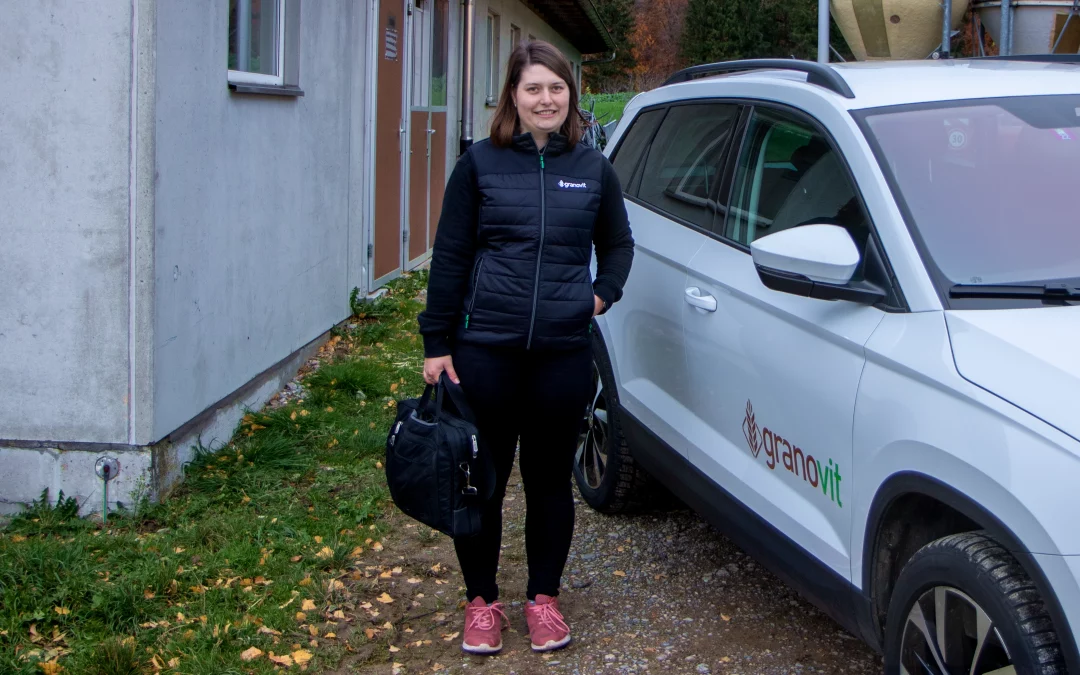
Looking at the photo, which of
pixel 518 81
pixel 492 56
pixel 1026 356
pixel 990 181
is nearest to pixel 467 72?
pixel 492 56

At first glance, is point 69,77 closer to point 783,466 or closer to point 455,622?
point 455,622

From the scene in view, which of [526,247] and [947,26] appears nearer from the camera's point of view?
[526,247]

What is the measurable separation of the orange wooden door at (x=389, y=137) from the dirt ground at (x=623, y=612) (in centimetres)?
479

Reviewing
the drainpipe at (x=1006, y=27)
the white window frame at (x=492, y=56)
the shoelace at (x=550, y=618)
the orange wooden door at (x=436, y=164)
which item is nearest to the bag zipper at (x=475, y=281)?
the shoelace at (x=550, y=618)

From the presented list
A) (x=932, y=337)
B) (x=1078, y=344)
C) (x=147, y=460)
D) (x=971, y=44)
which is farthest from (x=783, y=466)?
(x=971, y=44)

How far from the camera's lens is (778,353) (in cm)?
328

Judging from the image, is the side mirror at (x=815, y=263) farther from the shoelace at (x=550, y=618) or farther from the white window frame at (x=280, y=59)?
the white window frame at (x=280, y=59)

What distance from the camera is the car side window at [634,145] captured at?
16.0 feet

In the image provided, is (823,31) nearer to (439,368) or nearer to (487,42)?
(439,368)

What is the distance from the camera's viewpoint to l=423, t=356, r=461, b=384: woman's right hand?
3504mm

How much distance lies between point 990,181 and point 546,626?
6.20 ft

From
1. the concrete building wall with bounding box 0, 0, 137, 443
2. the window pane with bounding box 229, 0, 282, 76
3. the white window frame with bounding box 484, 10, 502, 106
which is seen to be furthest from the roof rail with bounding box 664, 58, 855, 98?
the white window frame with bounding box 484, 10, 502, 106

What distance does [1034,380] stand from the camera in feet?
7.93

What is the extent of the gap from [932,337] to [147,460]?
10.4 feet
